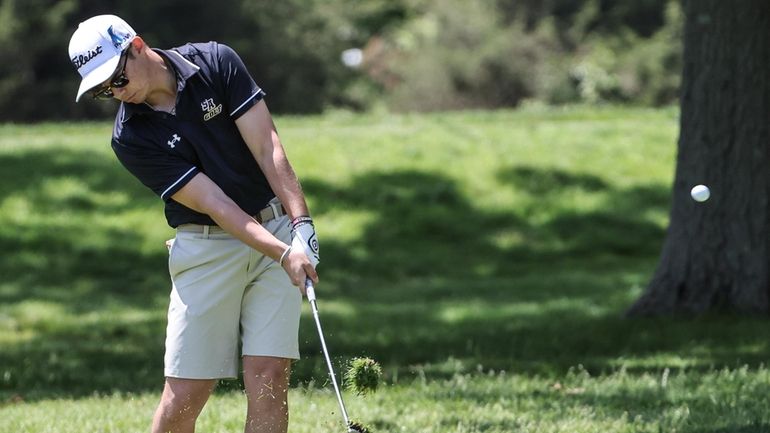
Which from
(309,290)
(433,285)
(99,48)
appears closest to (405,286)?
(433,285)

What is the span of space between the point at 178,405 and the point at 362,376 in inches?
29.7

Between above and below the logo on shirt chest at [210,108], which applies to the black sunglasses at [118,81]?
above

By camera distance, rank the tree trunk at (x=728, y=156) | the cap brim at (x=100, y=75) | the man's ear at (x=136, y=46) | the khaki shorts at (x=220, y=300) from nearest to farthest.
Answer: the cap brim at (x=100, y=75) < the man's ear at (x=136, y=46) < the khaki shorts at (x=220, y=300) < the tree trunk at (x=728, y=156)

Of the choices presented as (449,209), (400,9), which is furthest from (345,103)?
(449,209)

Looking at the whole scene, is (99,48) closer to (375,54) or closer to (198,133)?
(198,133)

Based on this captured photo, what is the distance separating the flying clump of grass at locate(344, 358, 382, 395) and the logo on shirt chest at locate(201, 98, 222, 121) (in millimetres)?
1062

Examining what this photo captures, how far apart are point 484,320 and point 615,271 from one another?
3.53 metres

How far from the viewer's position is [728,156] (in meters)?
9.61

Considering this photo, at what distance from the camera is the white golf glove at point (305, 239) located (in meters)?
4.64

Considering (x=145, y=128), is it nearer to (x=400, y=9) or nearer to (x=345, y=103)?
(x=400, y=9)

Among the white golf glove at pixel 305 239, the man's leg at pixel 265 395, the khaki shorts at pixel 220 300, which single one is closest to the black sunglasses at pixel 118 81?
the khaki shorts at pixel 220 300

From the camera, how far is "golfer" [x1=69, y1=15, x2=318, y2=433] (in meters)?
4.70

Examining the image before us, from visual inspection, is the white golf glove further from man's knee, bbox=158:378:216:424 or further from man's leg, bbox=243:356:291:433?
man's knee, bbox=158:378:216:424

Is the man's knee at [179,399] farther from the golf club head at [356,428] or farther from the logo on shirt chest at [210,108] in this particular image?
the logo on shirt chest at [210,108]
